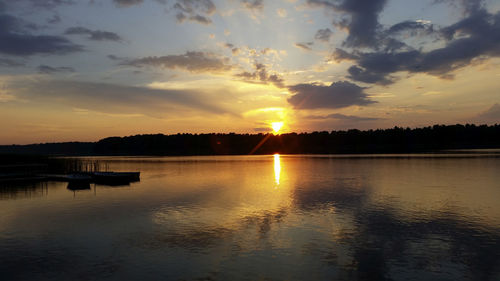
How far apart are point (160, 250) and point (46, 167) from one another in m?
66.5

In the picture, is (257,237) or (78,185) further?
(78,185)

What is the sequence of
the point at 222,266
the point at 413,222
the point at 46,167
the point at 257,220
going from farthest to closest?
the point at 46,167
the point at 257,220
the point at 413,222
the point at 222,266

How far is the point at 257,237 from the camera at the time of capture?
23031 mm

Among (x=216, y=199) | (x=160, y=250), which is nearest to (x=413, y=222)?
(x=160, y=250)

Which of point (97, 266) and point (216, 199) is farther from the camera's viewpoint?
point (216, 199)

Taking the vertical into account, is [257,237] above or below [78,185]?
below

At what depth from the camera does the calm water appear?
1702 centimetres

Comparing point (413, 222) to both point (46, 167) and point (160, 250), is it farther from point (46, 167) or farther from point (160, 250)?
point (46, 167)

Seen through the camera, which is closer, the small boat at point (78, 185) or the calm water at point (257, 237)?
the calm water at point (257, 237)

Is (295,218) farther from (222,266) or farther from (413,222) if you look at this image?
(222,266)

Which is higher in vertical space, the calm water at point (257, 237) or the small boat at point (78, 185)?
the small boat at point (78, 185)

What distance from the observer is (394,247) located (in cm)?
2034

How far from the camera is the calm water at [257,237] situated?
17.0m

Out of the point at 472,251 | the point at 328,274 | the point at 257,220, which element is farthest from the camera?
the point at 257,220
